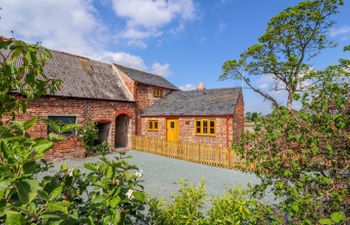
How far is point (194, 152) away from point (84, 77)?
35.8ft

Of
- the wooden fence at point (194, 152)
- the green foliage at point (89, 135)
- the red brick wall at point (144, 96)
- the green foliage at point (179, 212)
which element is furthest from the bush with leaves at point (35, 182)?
the red brick wall at point (144, 96)

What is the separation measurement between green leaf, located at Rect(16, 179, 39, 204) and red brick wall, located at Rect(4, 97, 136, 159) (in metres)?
11.6

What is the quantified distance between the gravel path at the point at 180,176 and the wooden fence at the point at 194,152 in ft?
1.48

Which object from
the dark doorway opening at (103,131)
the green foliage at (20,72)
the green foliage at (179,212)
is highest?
the green foliage at (20,72)

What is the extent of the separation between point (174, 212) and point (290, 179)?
1.66 metres

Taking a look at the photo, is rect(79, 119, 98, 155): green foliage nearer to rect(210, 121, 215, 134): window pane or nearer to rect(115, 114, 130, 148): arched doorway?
rect(115, 114, 130, 148): arched doorway

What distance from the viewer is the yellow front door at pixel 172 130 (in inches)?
703

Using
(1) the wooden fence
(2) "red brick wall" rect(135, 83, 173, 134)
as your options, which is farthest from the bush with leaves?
(2) "red brick wall" rect(135, 83, 173, 134)

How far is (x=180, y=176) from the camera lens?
32.1 ft

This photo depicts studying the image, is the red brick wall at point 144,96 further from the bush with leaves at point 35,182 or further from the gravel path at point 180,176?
the bush with leaves at point 35,182

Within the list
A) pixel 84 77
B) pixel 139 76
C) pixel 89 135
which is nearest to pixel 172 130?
pixel 89 135

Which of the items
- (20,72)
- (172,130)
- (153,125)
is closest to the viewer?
(20,72)

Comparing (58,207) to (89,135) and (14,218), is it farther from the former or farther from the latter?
(89,135)

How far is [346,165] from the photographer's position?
2.14 metres
